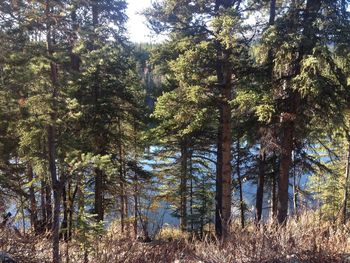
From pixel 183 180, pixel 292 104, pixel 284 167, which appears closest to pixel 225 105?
pixel 292 104

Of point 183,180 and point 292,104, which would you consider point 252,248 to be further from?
point 183,180

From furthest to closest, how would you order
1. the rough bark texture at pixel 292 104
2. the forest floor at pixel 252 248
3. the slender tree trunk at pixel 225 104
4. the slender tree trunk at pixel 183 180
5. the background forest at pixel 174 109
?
the slender tree trunk at pixel 183 180 < the slender tree trunk at pixel 225 104 < the rough bark texture at pixel 292 104 < the background forest at pixel 174 109 < the forest floor at pixel 252 248

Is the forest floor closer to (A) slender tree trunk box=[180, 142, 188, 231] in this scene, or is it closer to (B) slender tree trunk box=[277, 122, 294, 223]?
(B) slender tree trunk box=[277, 122, 294, 223]

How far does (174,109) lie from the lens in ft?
37.9

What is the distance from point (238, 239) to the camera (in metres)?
5.53

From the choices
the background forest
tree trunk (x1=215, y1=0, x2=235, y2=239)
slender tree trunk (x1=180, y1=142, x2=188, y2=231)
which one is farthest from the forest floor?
slender tree trunk (x1=180, y1=142, x2=188, y2=231)

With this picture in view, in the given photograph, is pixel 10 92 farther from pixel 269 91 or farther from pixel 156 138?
pixel 156 138

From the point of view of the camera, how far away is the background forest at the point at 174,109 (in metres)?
5.79

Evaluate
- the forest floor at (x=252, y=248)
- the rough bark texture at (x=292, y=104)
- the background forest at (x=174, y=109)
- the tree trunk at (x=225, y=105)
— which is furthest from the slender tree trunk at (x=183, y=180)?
the forest floor at (x=252, y=248)

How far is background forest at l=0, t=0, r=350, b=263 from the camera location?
5789 millimetres

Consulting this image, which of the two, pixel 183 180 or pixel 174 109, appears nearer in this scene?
pixel 174 109

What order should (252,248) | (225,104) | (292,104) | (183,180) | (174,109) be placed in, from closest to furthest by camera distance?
1. (252,248)
2. (292,104)
3. (174,109)
4. (225,104)
5. (183,180)

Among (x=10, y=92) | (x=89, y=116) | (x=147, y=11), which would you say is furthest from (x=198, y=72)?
(x=10, y=92)

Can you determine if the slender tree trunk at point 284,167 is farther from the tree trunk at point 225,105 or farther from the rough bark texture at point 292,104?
the tree trunk at point 225,105
